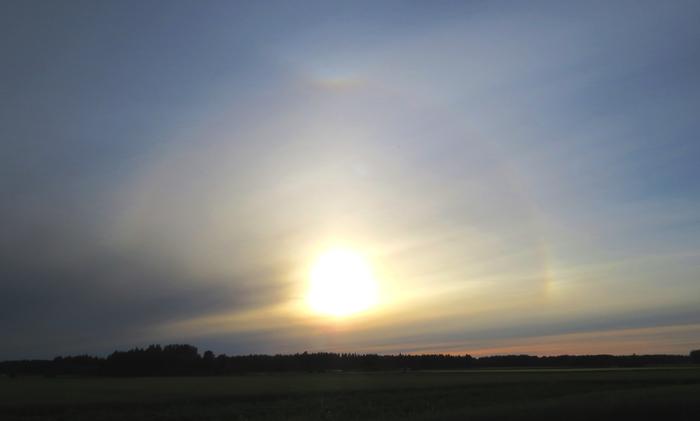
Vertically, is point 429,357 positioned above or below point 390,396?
above

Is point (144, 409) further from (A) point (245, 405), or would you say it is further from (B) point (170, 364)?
(B) point (170, 364)

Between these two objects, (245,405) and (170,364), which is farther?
(170,364)

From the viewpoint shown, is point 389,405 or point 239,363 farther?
point 239,363

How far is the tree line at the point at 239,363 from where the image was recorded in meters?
154

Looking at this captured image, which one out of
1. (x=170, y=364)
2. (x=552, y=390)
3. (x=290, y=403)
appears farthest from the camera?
(x=170, y=364)

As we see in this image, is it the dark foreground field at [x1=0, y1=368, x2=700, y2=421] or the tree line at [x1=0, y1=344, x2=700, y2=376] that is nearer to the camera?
the dark foreground field at [x1=0, y1=368, x2=700, y2=421]

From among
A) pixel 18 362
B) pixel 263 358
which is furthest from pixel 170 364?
pixel 18 362

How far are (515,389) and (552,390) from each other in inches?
146

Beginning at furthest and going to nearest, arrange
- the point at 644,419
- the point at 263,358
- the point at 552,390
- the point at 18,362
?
the point at 18,362, the point at 263,358, the point at 552,390, the point at 644,419

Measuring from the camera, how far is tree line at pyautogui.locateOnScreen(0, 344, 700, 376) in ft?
506

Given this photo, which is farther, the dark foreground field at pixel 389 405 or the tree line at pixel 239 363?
Result: the tree line at pixel 239 363

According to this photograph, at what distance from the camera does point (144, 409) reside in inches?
1700

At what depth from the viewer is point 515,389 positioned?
61562 millimetres

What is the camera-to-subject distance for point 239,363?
16688 centimetres
